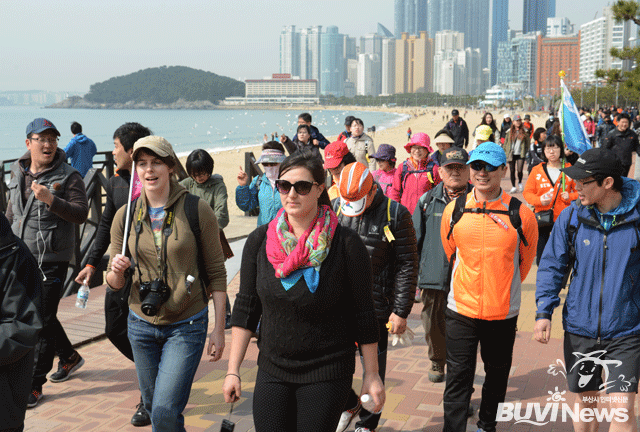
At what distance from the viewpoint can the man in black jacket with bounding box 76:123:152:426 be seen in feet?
13.3

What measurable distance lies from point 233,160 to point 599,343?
3921 cm

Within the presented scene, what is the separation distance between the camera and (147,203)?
3.44 m

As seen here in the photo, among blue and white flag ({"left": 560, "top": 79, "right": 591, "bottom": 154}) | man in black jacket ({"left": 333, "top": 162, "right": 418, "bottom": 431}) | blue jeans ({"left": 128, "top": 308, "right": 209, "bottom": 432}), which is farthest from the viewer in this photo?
blue and white flag ({"left": 560, "top": 79, "right": 591, "bottom": 154})

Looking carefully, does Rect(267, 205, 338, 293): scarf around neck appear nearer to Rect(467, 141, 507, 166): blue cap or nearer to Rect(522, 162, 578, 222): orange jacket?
Rect(467, 141, 507, 166): blue cap

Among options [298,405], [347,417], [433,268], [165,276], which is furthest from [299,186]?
Answer: [433,268]

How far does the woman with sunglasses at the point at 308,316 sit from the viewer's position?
2609 millimetres

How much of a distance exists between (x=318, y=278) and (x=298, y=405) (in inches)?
20.0

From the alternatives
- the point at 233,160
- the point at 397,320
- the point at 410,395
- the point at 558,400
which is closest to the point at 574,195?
the point at 558,400

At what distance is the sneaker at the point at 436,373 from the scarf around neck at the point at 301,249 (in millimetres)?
2792

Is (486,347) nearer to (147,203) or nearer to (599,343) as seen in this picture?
(599,343)

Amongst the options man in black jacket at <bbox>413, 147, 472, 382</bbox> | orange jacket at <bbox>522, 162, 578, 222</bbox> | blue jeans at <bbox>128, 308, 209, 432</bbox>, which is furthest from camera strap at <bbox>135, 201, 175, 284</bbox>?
orange jacket at <bbox>522, 162, 578, 222</bbox>

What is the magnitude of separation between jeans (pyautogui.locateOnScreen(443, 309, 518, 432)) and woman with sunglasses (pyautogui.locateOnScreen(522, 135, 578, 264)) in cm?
304

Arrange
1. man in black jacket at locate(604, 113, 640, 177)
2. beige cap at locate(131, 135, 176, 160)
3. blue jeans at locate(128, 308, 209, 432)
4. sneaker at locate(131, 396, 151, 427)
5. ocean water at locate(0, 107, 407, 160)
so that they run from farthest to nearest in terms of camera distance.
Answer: ocean water at locate(0, 107, 407, 160) → man in black jacket at locate(604, 113, 640, 177) → sneaker at locate(131, 396, 151, 427) → beige cap at locate(131, 135, 176, 160) → blue jeans at locate(128, 308, 209, 432)

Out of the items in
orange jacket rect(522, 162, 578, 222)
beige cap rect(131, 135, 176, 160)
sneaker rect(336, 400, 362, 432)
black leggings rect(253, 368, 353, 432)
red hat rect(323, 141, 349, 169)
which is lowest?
sneaker rect(336, 400, 362, 432)
